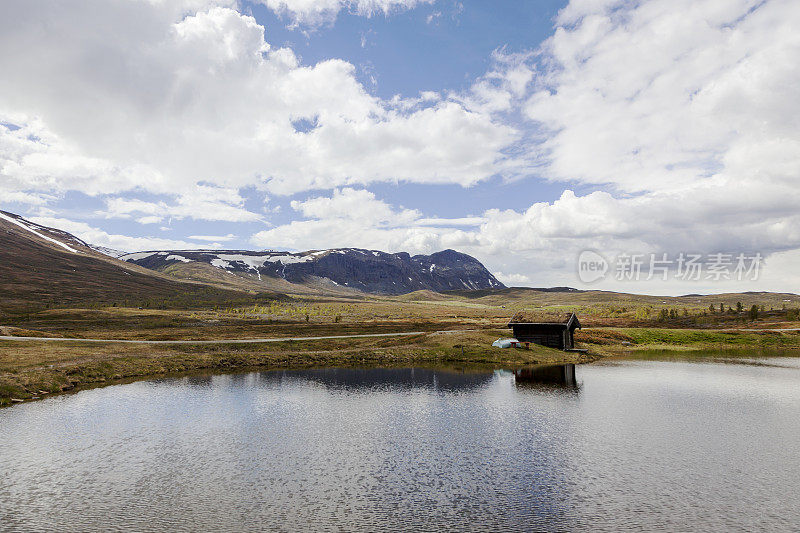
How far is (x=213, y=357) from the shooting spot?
71.4 m

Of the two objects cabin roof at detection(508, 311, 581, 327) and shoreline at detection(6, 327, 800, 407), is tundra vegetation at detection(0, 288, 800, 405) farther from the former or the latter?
cabin roof at detection(508, 311, 581, 327)

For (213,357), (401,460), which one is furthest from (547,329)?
(401,460)

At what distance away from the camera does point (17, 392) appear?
148 feet

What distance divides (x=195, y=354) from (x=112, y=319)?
71261 mm

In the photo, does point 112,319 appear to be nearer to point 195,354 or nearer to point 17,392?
point 195,354

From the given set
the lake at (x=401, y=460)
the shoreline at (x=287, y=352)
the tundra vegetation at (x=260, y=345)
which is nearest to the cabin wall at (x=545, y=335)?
the tundra vegetation at (x=260, y=345)

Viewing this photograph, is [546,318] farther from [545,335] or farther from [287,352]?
[287,352]

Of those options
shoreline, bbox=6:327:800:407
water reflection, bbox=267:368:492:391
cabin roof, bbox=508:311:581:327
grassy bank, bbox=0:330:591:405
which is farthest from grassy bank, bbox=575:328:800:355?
water reflection, bbox=267:368:492:391

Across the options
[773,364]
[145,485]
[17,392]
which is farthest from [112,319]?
[773,364]

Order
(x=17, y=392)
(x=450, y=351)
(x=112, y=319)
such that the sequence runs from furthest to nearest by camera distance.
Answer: (x=112, y=319) → (x=450, y=351) → (x=17, y=392)

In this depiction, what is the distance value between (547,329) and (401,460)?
6844 centimetres

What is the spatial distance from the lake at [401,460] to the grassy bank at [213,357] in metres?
7.22

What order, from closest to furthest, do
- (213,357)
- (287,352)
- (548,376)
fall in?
(548,376)
(213,357)
(287,352)

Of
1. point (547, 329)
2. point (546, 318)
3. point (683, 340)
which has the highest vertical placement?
point (546, 318)
